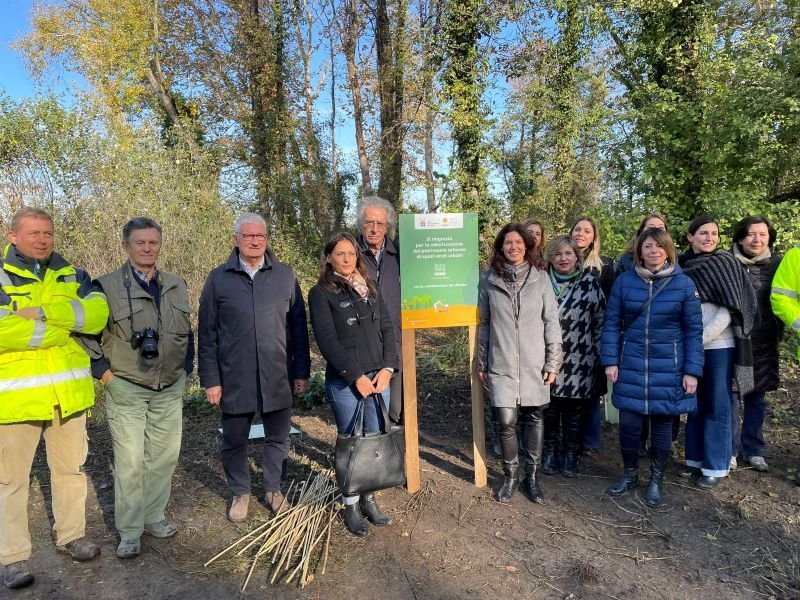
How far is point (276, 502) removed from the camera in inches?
157

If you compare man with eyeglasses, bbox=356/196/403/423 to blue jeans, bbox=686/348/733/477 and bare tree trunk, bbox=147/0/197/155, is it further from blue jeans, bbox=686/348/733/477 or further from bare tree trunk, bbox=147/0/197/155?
bare tree trunk, bbox=147/0/197/155

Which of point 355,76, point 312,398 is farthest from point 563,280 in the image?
point 355,76

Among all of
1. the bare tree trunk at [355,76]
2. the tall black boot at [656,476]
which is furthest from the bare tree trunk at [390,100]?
the tall black boot at [656,476]

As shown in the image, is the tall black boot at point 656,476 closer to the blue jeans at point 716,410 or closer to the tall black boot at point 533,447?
the blue jeans at point 716,410

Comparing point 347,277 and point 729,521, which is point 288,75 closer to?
point 347,277

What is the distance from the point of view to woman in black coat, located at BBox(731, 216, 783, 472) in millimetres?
4297

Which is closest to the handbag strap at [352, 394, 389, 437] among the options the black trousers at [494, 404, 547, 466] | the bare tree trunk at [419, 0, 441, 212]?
the black trousers at [494, 404, 547, 466]

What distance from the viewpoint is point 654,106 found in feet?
25.8

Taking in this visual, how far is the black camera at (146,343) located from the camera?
3.34m

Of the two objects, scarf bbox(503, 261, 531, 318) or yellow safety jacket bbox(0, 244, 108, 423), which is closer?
yellow safety jacket bbox(0, 244, 108, 423)

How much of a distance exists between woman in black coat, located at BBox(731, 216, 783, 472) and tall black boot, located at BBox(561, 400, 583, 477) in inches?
47.4

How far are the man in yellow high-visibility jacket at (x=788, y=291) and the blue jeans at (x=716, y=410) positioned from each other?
1.47 ft

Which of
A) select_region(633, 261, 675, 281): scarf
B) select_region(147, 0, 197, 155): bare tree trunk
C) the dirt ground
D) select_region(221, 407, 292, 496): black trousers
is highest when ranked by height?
select_region(147, 0, 197, 155): bare tree trunk

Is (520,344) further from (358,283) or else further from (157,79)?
(157,79)
